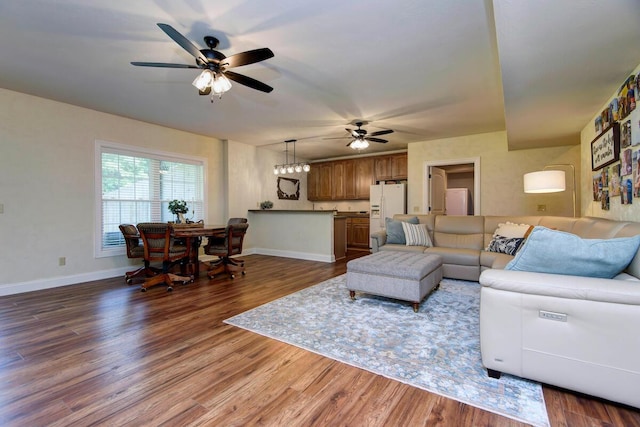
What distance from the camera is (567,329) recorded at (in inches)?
59.9

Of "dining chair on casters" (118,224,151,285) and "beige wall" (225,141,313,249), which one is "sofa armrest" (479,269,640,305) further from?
"beige wall" (225,141,313,249)

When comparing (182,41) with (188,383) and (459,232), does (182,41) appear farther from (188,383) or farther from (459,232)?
(459,232)

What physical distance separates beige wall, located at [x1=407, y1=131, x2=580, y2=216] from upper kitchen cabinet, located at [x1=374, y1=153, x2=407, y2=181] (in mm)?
1059

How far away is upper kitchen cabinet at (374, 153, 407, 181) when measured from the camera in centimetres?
683

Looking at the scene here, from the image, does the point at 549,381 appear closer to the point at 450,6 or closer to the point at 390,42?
the point at 450,6

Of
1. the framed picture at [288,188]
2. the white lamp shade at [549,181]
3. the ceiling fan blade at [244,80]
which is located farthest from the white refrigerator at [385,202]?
the ceiling fan blade at [244,80]

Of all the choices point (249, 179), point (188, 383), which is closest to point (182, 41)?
point (188, 383)

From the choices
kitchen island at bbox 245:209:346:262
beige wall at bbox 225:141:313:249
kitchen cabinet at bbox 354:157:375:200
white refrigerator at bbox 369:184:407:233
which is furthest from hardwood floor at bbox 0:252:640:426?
kitchen cabinet at bbox 354:157:375:200

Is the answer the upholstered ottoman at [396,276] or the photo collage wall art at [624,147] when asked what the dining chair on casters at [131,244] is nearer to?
the upholstered ottoman at [396,276]

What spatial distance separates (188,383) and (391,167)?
6189mm

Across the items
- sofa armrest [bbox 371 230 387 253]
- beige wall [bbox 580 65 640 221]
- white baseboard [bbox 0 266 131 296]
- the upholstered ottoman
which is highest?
beige wall [bbox 580 65 640 221]

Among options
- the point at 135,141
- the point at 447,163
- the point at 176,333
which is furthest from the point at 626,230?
the point at 135,141

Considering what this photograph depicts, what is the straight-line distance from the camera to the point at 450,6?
2008 mm

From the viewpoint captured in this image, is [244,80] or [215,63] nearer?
[215,63]
